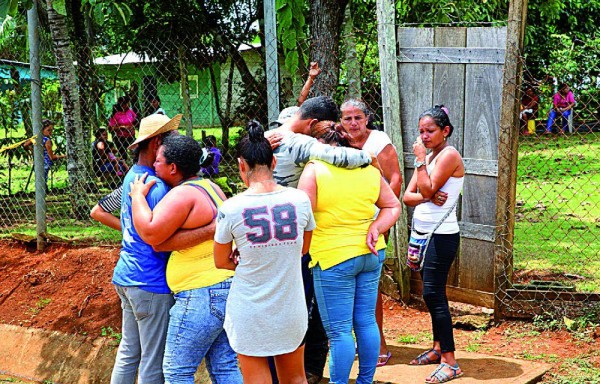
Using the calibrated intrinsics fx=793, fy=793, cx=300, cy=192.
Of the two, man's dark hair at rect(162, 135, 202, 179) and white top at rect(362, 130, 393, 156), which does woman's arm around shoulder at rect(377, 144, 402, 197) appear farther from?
man's dark hair at rect(162, 135, 202, 179)

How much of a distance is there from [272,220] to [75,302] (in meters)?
3.69

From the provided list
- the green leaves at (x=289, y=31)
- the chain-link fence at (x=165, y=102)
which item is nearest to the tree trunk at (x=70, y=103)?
the chain-link fence at (x=165, y=102)

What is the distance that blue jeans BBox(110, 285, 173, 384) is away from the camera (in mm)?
A: 4258

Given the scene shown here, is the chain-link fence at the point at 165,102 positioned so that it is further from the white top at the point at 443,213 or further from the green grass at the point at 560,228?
the green grass at the point at 560,228

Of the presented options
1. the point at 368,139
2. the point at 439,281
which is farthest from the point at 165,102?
the point at 439,281

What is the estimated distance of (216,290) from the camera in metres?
4.08

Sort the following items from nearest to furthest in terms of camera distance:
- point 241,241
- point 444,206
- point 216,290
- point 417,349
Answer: point 241,241, point 216,290, point 444,206, point 417,349

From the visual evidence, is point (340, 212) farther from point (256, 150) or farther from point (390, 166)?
point (390, 166)

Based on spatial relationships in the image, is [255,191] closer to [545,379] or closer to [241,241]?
[241,241]

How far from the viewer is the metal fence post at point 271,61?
614 cm

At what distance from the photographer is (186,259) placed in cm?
411

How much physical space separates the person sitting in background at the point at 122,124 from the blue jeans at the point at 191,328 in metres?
4.44

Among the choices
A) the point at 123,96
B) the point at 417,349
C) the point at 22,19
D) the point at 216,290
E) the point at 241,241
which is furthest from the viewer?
the point at 22,19

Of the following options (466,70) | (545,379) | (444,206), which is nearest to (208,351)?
(444,206)
